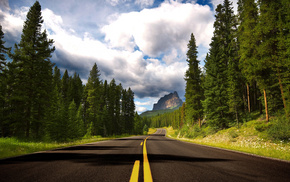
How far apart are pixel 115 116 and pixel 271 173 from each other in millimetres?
46973

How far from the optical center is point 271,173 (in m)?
3.27

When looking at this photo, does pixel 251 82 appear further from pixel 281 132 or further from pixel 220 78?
pixel 281 132

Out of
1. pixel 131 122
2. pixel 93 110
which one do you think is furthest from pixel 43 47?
pixel 131 122

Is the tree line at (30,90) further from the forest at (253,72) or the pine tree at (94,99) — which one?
the forest at (253,72)

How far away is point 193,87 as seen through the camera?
95.8 feet

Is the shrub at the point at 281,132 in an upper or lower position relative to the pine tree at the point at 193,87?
lower

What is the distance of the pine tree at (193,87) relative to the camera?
91.5 ft

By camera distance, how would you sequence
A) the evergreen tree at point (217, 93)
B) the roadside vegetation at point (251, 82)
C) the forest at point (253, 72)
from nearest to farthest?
the roadside vegetation at point (251, 82)
the forest at point (253, 72)
the evergreen tree at point (217, 93)

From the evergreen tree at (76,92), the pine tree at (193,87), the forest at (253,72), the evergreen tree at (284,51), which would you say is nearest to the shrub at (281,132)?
the forest at (253,72)

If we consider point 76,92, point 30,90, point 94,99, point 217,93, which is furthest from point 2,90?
point 217,93

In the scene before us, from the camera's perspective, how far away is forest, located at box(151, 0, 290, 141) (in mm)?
13961

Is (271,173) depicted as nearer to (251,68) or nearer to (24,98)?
(251,68)

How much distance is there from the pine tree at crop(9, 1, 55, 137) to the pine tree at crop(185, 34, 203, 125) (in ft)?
86.3

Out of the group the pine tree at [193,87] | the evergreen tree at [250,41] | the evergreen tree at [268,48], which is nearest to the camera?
the evergreen tree at [268,48]
